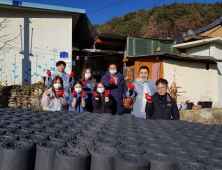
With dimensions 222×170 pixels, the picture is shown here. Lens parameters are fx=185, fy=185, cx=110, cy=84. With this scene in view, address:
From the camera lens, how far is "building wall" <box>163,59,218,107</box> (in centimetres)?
807

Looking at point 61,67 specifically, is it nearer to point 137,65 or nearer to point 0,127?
point 0,127

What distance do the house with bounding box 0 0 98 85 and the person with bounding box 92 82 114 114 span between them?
146 inches

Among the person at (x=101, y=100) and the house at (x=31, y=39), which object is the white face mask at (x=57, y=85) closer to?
the person at (x=101, y=100)

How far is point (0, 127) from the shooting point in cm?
148

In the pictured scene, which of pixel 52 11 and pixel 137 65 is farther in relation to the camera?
pixel 137 65

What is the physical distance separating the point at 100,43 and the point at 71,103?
250 inches

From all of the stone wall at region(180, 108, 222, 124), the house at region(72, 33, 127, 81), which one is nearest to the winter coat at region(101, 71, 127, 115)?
the stone wall at region(180, 108, 222, 124)

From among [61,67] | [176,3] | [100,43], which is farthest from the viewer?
Result: [176,3]

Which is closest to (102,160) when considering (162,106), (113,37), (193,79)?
(162,106)

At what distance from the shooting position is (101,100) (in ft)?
10.9

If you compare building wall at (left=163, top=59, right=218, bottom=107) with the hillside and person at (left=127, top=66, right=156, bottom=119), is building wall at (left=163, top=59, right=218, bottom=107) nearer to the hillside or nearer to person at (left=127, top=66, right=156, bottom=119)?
person at (left=127, top=66, right=156, bottom=119)

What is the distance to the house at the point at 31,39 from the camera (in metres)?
6.32

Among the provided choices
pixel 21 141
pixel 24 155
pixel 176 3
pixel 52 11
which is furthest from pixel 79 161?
pixel 176 3

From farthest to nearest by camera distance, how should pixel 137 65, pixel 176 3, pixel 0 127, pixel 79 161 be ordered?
pixel 176 3
pixel 137 65
pixel 0 127
pixel 79 161
